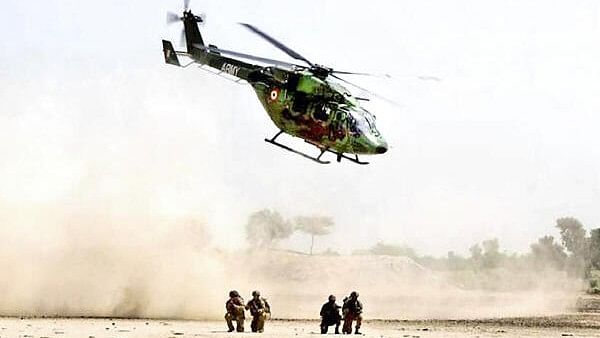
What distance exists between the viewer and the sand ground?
27062 millimetres

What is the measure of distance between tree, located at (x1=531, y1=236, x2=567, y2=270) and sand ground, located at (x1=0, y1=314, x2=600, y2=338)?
44858mm

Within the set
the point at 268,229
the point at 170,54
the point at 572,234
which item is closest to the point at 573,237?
the point at 572,234

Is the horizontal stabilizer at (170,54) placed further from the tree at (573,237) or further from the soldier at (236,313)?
the tree at (573,237)

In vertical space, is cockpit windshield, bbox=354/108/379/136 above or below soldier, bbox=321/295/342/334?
above

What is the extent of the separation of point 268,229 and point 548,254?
28.9 m

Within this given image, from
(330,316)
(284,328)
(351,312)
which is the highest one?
(351,312)

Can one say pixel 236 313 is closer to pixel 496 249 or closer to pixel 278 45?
pixel 278 45

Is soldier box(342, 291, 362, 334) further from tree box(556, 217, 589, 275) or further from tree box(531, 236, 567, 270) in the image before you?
tree box(556, 217, 589, 275)

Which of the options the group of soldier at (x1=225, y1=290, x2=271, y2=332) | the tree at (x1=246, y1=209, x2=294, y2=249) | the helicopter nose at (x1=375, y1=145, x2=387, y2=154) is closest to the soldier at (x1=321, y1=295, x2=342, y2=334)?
the group of soldier at (x1=225, y1=290, x2=271, y2=332)

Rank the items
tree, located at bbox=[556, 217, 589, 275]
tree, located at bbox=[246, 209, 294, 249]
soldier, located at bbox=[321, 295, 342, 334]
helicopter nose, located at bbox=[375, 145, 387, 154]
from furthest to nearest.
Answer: tree, located at bbox=[556, 217, 589, 275]
tree, located at bbox=[246, 209, 294, 249]
helicopter nose, located at bbox=[375, 145, 387, 154]
soldier, located at bbox=[321, 295, 342, 334]

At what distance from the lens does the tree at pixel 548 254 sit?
84500mm

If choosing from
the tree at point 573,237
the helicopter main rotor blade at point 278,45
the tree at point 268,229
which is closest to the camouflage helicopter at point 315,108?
the helicopter main rotor blade at point 278,45

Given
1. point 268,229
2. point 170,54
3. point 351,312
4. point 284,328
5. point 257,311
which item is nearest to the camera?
point 257,311

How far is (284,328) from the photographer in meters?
32.3
